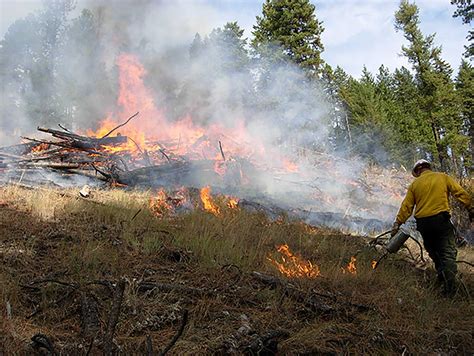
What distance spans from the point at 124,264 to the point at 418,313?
3.52m

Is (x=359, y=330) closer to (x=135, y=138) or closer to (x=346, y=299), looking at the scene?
(x=346, y=299)

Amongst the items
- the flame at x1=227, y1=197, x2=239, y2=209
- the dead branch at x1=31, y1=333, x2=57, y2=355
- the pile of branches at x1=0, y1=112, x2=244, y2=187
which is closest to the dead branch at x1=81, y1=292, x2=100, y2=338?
the dead branch at x1=31, y1=333, x2=57, y2=355

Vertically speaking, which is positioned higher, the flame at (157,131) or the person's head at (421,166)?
the flame at (157,131)

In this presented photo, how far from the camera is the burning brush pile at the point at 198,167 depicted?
9961 millimetres

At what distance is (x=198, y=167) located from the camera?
467 inches

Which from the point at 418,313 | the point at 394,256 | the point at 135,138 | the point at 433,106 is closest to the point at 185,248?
the point at 418,313

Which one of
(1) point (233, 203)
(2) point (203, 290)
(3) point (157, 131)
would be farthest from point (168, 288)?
(3) point (157, 131)

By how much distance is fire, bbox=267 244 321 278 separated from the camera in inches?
193

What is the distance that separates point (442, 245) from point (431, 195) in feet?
2.48

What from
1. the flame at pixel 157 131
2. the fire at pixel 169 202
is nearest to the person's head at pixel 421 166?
the fire at pixel 169 202

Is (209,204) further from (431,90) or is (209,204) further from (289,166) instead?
(431,90)

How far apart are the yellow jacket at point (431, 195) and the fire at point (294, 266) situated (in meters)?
1.68

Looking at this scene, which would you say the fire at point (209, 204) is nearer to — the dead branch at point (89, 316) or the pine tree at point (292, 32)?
the dead branch at point (89, 316)

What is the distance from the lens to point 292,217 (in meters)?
9.61
